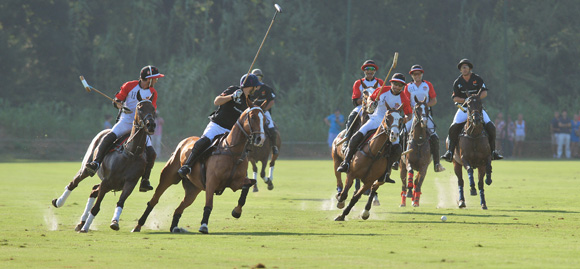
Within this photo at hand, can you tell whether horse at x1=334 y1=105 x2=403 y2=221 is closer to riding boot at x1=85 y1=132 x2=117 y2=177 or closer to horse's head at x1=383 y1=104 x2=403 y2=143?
horse's head at x1=383 y1=104 x2=403 y2=143

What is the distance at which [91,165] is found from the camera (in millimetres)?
13695

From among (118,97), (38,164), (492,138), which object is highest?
(118,97)

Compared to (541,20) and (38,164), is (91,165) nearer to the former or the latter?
(38,164)

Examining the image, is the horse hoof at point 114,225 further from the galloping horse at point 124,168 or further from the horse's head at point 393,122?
the horse's head at point 393,122

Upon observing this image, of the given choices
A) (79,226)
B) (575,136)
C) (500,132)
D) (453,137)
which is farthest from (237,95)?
(575,136)

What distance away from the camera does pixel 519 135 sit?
4744 centimetres

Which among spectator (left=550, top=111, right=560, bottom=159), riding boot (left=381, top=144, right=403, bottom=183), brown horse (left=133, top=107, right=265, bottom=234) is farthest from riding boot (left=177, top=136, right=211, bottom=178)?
spectator (left=550, top=111, right=560, bottom=159)

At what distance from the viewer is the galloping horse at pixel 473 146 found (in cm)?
1841

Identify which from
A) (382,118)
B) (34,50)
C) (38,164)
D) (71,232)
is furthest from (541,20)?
(71,232)

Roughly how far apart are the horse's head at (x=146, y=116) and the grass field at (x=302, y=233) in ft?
4.77

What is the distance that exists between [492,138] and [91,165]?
340 inches

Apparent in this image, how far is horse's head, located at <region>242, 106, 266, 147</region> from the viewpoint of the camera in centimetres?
1292

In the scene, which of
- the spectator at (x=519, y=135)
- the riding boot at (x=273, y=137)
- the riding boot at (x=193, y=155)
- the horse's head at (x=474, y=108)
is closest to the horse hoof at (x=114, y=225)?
the riding boot at (x=193, y=155)

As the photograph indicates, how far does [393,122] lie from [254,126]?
2.63 meters
